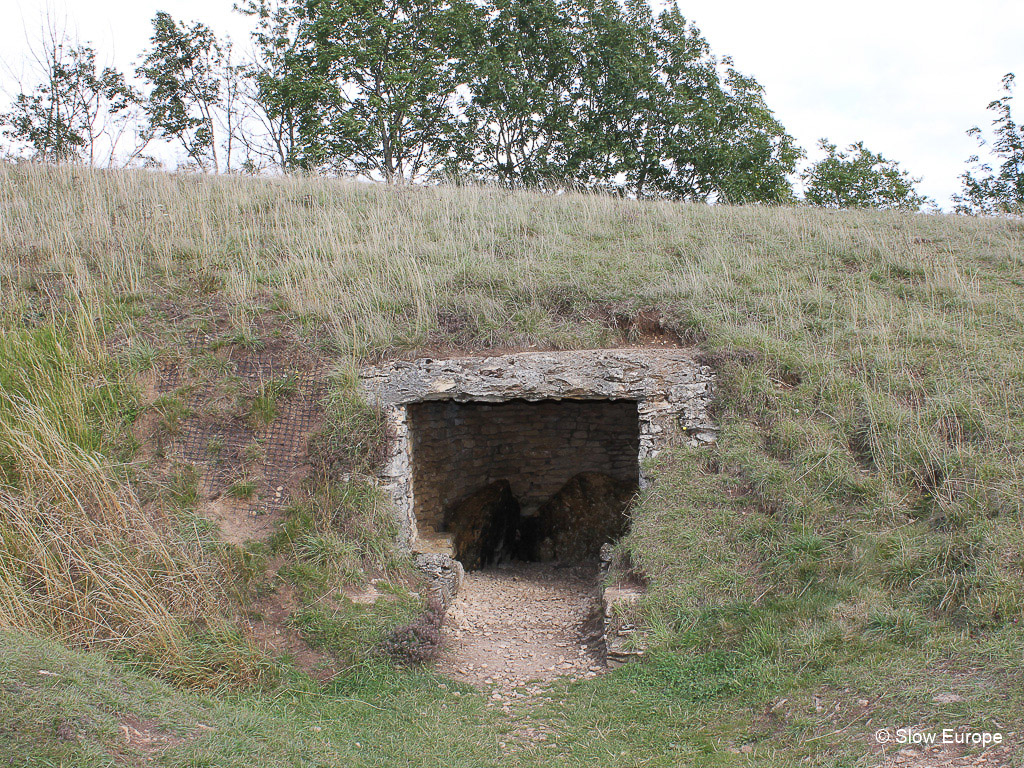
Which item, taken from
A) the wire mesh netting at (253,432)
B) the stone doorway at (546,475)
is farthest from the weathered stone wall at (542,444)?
the wire mesh netting at (253,432)

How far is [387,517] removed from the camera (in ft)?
20.1

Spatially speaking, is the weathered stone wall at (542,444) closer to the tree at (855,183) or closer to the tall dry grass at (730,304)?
the tall dry grass at (730,304)

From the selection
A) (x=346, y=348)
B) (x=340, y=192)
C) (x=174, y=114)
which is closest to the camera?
(x=346, y=348)

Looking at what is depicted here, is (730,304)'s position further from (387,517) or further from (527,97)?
(527,97)

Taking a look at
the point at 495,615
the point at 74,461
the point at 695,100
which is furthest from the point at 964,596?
the point at 695,100

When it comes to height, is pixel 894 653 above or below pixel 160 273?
below

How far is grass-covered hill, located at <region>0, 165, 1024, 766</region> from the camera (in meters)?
4.00

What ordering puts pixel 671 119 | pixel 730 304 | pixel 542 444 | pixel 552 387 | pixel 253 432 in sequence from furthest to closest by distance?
pixel 671 119 < pixel 542 444 < pixel 730 304 < pixel 552 387 < pixel 253 432

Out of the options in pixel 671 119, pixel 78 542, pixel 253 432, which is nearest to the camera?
pixel 78 542

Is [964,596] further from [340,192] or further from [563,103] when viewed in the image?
[563,103]

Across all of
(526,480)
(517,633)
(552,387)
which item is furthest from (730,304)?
(517,633)

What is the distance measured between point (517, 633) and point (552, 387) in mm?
2289

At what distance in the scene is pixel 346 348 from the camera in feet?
22.6

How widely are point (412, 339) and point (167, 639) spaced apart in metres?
3.53
